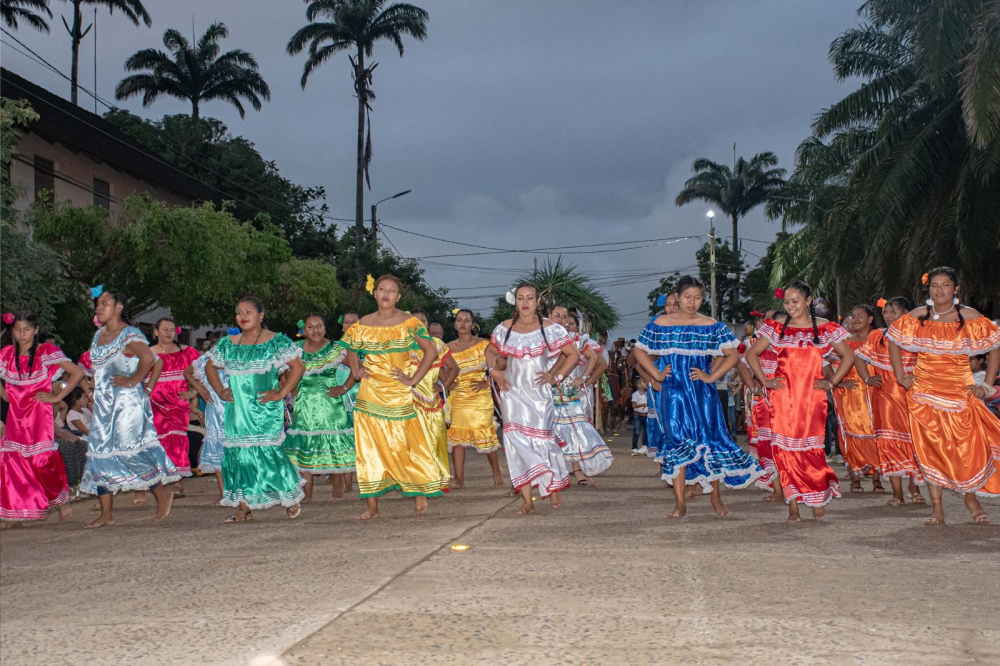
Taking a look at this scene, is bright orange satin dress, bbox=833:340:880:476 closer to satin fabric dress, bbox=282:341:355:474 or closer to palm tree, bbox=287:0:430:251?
satin fabric dress, bbox=282:341:355:474

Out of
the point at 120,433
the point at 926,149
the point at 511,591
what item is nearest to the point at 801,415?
the point at 511,591

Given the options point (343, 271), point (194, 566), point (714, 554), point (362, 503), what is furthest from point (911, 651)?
point (343, 271)

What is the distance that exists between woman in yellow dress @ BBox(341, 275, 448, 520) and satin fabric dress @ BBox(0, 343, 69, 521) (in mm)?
2792

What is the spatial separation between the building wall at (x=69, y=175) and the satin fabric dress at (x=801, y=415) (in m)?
19.6

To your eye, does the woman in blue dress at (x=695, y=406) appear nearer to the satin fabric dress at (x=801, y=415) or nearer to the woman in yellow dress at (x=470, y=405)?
the satin fabric dress at (x=801, y=415)

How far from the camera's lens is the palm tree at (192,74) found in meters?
46.1

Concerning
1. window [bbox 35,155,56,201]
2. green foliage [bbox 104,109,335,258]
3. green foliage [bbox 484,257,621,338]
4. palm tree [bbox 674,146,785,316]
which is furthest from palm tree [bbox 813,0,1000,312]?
palm tree [bbox 674,146,785,316]

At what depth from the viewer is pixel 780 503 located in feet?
32.3

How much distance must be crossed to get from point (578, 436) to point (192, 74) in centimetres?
3935

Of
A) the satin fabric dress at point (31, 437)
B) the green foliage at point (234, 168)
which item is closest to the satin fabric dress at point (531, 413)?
the satin fabric dress at point (31, 437)

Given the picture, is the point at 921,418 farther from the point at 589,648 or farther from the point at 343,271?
the point at 343,271

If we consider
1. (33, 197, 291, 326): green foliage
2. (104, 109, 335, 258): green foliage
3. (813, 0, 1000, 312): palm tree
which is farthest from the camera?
(104, 109, 335, 258): green foliage

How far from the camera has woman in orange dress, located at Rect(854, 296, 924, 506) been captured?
32.5 ft

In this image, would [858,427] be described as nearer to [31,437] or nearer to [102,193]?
[31,437]
